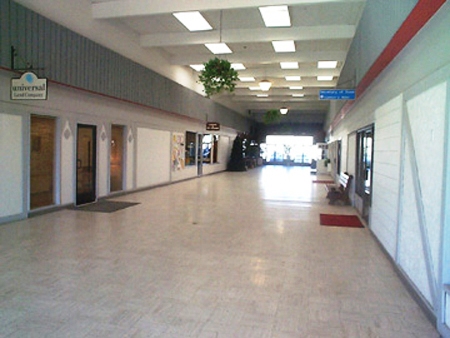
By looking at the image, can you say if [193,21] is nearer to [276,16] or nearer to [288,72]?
[276,16]

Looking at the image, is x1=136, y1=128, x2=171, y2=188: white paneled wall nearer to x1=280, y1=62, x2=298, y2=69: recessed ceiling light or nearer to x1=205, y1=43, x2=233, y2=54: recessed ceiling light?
x1=205, y1=43, x2=233, y2=54: recessed ceiling light

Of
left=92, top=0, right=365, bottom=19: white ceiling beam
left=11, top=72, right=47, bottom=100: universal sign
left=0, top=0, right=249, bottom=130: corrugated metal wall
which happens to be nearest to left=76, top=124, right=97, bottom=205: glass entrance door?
left=0, top=0, right=249, bottom=130: corrugated metal wall

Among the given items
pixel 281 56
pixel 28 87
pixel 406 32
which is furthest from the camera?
pixel 281 56

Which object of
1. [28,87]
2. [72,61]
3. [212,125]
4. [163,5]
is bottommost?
[28,87]

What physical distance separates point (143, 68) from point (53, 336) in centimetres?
934

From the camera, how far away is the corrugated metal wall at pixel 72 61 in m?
6.41

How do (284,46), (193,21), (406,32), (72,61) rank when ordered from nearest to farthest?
(406,32)
(72,61)
(193,21)
(284,46)

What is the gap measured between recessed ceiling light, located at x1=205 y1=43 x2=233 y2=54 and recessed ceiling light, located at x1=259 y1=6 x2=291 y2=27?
217cm

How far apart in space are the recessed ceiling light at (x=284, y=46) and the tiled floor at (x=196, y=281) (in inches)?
240

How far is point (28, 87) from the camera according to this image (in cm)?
627

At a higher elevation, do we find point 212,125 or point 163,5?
point 163,5

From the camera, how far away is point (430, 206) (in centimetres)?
332

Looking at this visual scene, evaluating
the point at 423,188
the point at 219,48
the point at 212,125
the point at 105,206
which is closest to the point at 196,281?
the point at 423,188

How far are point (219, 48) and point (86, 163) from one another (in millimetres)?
5426
